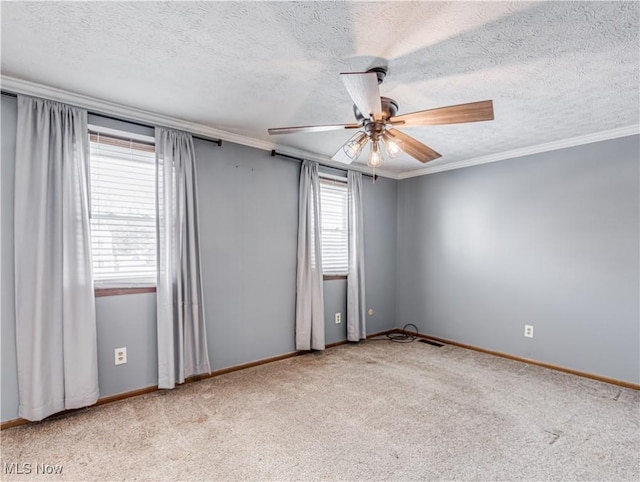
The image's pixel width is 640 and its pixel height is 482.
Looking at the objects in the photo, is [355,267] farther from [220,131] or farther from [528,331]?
[220,131]

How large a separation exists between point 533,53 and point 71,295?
131 inches

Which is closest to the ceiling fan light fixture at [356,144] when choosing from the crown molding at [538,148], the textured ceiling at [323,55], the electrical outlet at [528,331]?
the textured ceiling at [323,55]

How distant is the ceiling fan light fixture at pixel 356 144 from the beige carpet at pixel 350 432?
1.91 metres

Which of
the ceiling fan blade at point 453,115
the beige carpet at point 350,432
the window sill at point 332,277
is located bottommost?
the beige carpet at point 350,432

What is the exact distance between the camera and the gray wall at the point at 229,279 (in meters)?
2.29

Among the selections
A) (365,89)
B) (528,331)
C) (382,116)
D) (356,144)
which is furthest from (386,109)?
(528,331)

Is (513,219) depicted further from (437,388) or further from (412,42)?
(412,42)

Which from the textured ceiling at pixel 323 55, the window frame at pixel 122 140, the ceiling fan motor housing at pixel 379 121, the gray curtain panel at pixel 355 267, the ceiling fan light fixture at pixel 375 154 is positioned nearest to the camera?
the textured ceiling at pixel 323 55

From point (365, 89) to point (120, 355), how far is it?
2.66 m

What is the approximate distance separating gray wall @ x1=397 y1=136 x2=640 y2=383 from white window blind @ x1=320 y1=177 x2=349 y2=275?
1.11m

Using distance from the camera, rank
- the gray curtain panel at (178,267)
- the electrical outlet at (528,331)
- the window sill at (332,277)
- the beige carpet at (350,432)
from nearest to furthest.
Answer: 1. the beige carpet at (350,432)
2. the gray curtain panel at (178,267)
3. the electrical outlet at (528,331)
4. the window sill at (332,277)

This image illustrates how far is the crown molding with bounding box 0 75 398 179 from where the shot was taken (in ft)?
7.50

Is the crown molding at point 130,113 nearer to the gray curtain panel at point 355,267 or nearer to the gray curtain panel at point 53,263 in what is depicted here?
the gray curtain panel at point 53,263

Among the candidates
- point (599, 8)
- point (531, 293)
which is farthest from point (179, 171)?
point (531, 293)
